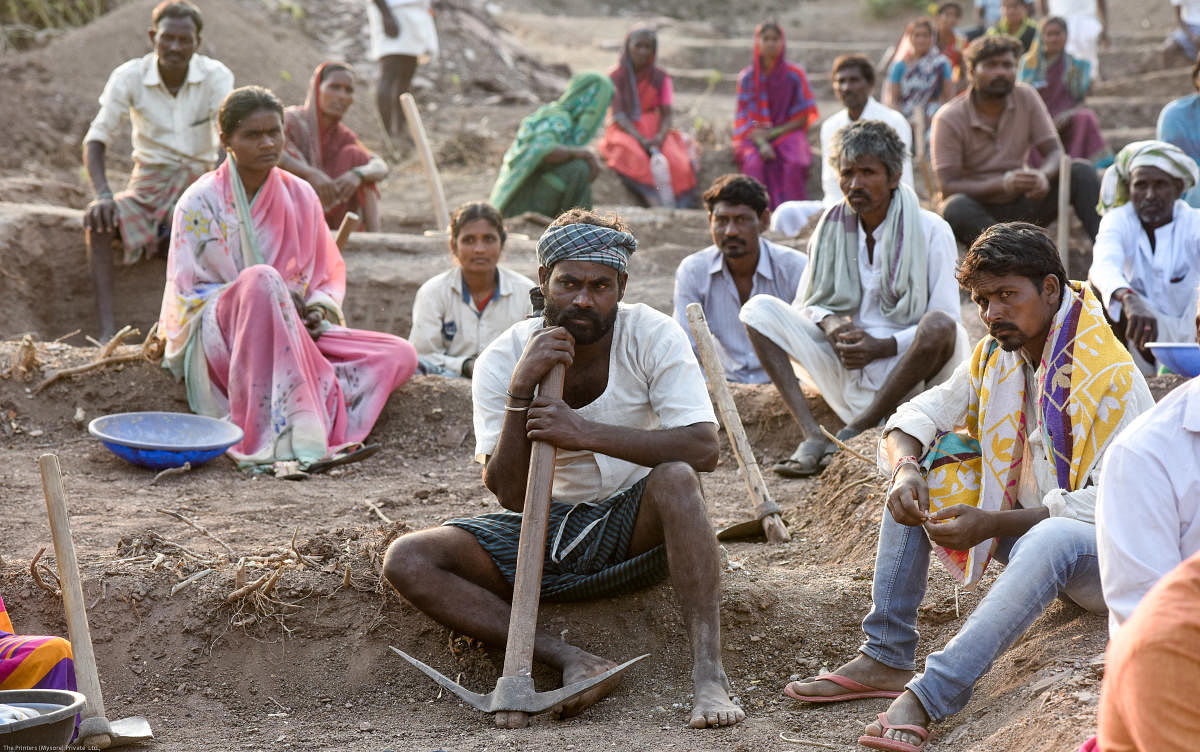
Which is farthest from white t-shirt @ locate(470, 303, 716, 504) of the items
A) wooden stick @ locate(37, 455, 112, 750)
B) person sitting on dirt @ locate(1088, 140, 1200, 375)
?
person sitting on dirt @ locate(1088, 140, 1200, 375)

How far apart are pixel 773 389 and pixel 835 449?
2.22ft

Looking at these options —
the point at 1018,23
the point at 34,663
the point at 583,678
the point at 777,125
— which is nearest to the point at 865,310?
the point at 583,678

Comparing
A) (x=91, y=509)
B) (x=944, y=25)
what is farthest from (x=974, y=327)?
(x=944, y=25)

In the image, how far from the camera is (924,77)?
1065cm

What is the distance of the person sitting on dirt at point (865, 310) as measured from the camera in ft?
17.2

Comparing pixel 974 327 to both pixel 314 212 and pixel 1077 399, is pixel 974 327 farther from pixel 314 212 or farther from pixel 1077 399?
pixel 1077 399

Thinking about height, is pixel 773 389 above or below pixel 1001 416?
below

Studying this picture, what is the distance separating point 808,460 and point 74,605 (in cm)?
299

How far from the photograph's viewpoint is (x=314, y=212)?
602 cm

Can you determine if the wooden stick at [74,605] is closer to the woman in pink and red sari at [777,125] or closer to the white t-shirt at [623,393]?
the white t-shirt at [623,393]

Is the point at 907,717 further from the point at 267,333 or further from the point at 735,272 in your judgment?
the point at 267,333

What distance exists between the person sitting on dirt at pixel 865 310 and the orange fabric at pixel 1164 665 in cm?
358

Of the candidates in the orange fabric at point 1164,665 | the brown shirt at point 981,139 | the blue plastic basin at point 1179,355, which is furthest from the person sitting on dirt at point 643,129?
the orange fabric at point 1164,665

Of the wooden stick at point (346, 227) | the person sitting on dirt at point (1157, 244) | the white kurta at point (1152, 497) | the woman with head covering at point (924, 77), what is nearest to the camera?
the white kurta at point (1152, 497)
